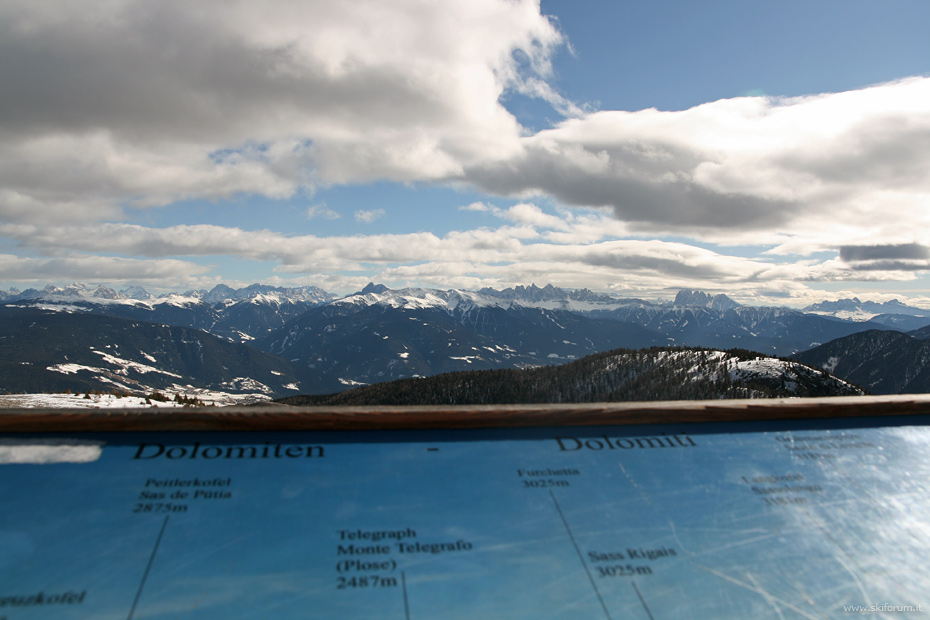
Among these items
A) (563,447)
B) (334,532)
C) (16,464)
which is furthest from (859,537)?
(16,464)

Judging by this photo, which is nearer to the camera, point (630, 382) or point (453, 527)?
point (453, 527)

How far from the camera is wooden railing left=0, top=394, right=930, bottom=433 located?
15.2ft

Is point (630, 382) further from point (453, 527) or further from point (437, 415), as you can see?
point (453, 527)

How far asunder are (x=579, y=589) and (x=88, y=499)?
4201 millimetres

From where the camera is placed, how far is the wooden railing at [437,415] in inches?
182

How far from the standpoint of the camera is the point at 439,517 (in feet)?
13.8

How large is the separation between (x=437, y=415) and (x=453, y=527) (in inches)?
48.0

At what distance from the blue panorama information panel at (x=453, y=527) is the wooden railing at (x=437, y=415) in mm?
136

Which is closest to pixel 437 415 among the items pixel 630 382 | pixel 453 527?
pixel 453 527

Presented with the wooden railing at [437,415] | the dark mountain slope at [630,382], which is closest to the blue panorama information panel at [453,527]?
the wooden railing at [437,415]

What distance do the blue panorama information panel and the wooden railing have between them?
0.45 ft

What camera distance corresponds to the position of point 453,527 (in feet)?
13.6

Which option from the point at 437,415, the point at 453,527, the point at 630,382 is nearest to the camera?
the point at 453,527

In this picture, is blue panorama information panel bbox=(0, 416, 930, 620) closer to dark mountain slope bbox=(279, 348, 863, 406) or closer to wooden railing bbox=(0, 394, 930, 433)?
wooden railing bbox=(0, 394, 930, 433)
